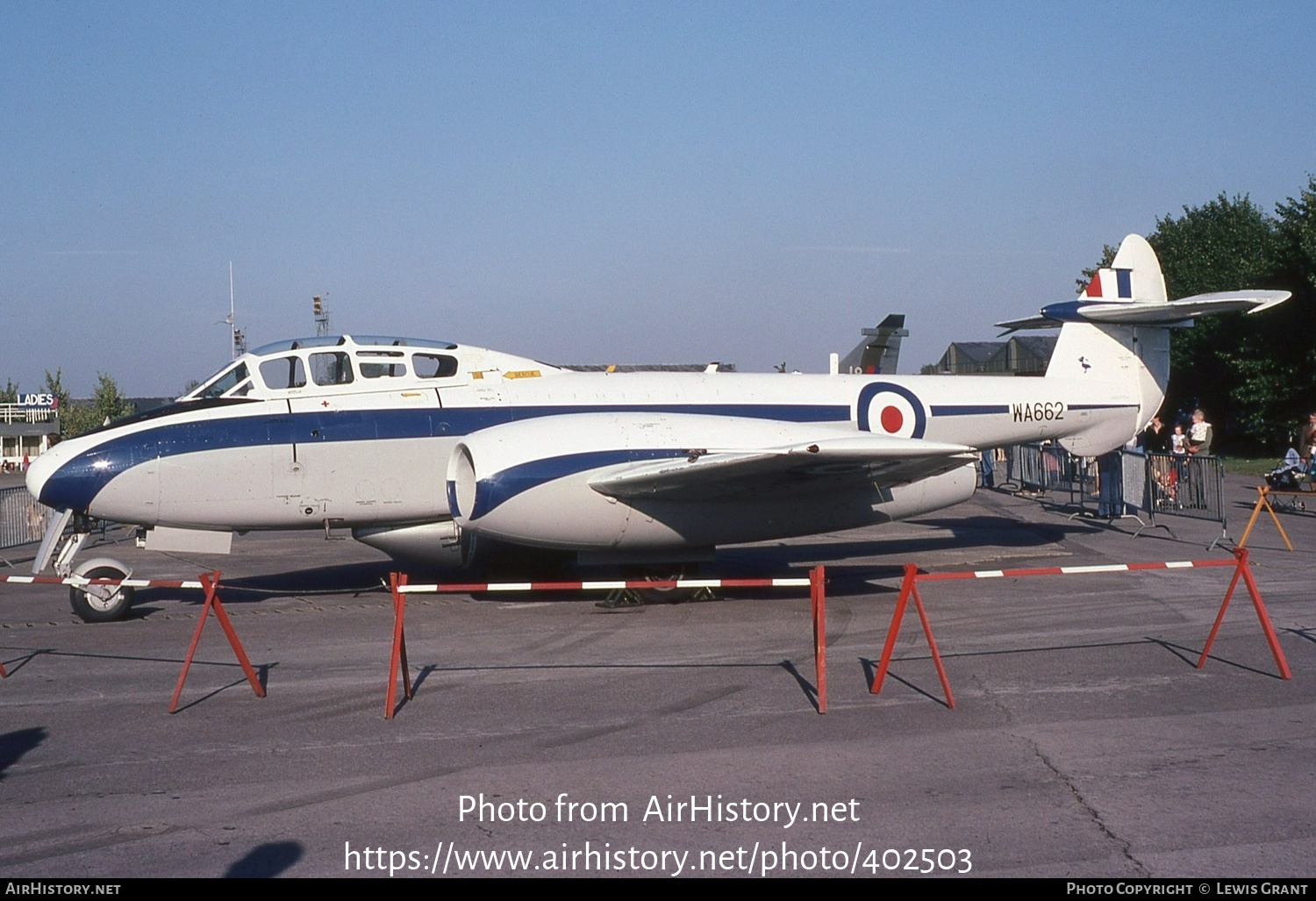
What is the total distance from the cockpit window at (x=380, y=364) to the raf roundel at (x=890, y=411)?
219 inches

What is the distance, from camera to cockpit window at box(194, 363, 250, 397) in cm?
1209

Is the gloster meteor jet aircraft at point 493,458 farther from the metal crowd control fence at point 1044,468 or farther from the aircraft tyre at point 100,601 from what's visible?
the metal crowd control fence at point 1044,468

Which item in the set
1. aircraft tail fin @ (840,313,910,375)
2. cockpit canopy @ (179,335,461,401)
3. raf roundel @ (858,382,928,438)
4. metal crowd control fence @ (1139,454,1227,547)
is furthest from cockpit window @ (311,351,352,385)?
aircraft tail fin @ (840,313,910,375)

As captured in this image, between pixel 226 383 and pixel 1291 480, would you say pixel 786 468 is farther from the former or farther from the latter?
pixel 1291 480

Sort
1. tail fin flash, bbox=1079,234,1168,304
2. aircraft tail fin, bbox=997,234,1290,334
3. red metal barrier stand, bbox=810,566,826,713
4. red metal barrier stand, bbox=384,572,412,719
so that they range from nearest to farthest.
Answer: red metal barrier stand, bbox=810,566,826,713 < red metal barrier stand, bbox=384,572,412,719 < aircraft tail fin, bbox=997,234,1290,334 < tail fin flash, bbox=1079,234,1168,304

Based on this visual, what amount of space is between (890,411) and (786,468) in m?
3.28

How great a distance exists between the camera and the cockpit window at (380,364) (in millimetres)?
12392

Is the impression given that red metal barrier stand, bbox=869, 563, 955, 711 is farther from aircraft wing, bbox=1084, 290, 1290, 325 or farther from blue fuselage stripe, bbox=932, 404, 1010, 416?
aircraft wing, bbox=1084, 290, 1290, 325

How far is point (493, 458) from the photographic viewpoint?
10766 mm

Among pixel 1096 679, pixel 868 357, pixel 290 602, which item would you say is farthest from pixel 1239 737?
pixel 868 357

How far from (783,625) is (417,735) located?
451 cm

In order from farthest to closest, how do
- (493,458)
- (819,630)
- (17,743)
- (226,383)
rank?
(226,383)
(493,458)
(819,630)
(17,743)

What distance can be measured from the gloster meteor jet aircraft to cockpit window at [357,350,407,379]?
0.02m

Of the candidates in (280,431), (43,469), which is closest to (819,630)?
(280,431)
